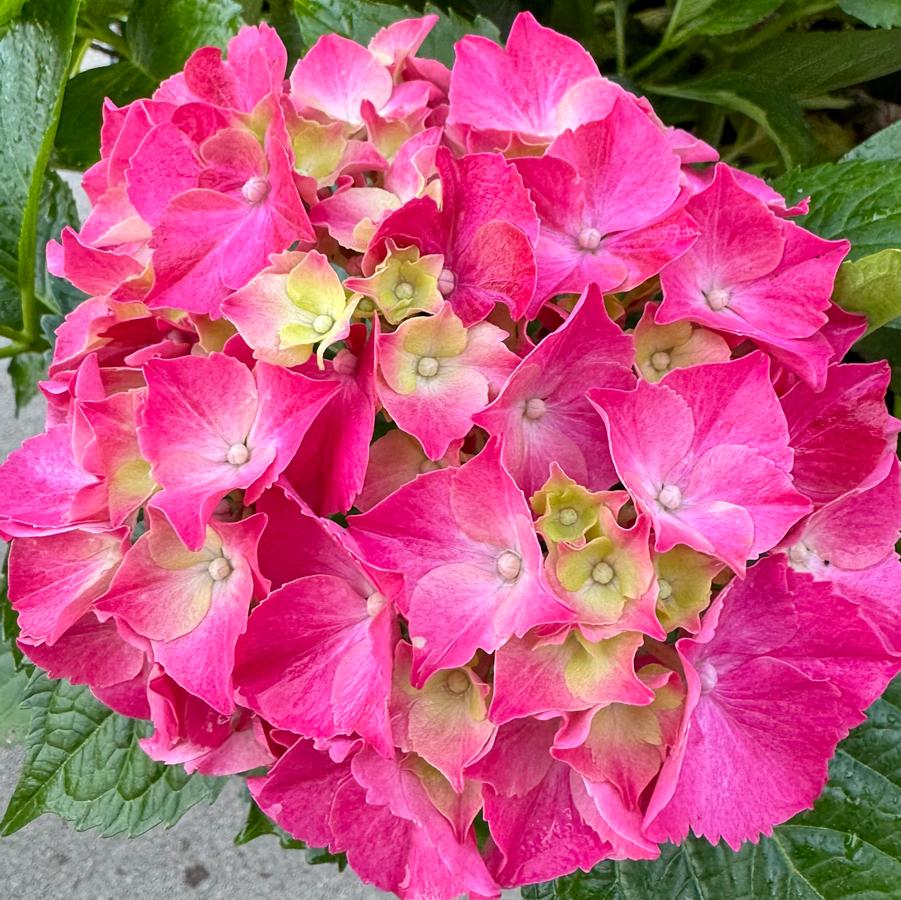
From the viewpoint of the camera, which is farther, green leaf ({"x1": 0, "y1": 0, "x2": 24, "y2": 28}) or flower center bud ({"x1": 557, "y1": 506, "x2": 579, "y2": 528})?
green leaf ({"x1": 0, "y1": 0, "x2": 24, "y2": 28})

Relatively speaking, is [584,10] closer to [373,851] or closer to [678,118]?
[678,118]

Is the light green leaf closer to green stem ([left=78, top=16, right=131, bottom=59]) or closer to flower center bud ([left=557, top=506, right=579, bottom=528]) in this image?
flower center bud ([left=557, top=506, right=579, bottom=528])

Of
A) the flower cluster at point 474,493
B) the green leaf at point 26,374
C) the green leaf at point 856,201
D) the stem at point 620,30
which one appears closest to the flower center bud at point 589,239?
the flower cluster at point 474,493

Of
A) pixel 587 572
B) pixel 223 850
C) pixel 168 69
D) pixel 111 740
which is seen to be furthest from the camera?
pixel 223 850

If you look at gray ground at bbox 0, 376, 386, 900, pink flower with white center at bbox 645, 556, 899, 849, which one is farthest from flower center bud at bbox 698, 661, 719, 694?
gray ground at bbox 0, 376, 386, 900

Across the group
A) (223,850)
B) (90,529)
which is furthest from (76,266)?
(223,850)

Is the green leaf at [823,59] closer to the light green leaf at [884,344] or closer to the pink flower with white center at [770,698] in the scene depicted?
the light green leaf at [884,344]

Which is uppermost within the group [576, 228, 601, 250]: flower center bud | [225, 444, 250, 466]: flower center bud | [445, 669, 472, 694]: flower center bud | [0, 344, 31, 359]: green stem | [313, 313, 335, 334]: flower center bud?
[576, 228, 601, 250]: flower center bud
